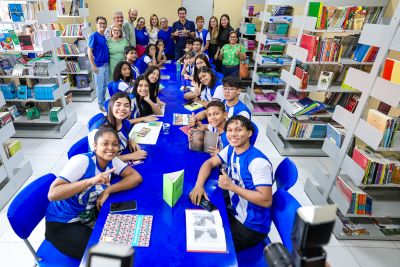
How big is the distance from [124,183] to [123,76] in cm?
249

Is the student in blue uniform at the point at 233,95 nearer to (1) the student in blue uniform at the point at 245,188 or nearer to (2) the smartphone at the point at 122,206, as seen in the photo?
(1) the student in blue uniform at the point at 245,188

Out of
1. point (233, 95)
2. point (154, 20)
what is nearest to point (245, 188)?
point (233, 95)

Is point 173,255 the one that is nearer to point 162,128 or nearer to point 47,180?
point 47,180

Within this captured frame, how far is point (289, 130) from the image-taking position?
409 cm

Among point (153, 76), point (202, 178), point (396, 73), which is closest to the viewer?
point (202, 178)

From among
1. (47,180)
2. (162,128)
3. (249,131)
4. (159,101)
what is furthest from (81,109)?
(249,131)

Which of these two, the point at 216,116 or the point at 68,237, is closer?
the point at 68,237

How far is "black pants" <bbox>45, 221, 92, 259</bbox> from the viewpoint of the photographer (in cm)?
173

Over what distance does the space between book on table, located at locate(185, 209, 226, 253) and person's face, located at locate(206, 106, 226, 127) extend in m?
1.14

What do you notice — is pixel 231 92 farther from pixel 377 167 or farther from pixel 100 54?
pixel 100 54

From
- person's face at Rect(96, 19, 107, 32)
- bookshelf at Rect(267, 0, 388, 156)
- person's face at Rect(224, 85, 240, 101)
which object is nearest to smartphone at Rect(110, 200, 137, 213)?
person's face at Rect(224, 85, 240, 101)

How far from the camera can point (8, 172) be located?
3082 mm

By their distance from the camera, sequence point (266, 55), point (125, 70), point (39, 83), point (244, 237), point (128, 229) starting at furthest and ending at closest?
point (266, 55) → point (39, 83) → point (125, 70) → point (244, 237) → point (128, 229)

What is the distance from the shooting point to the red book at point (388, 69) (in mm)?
2256
